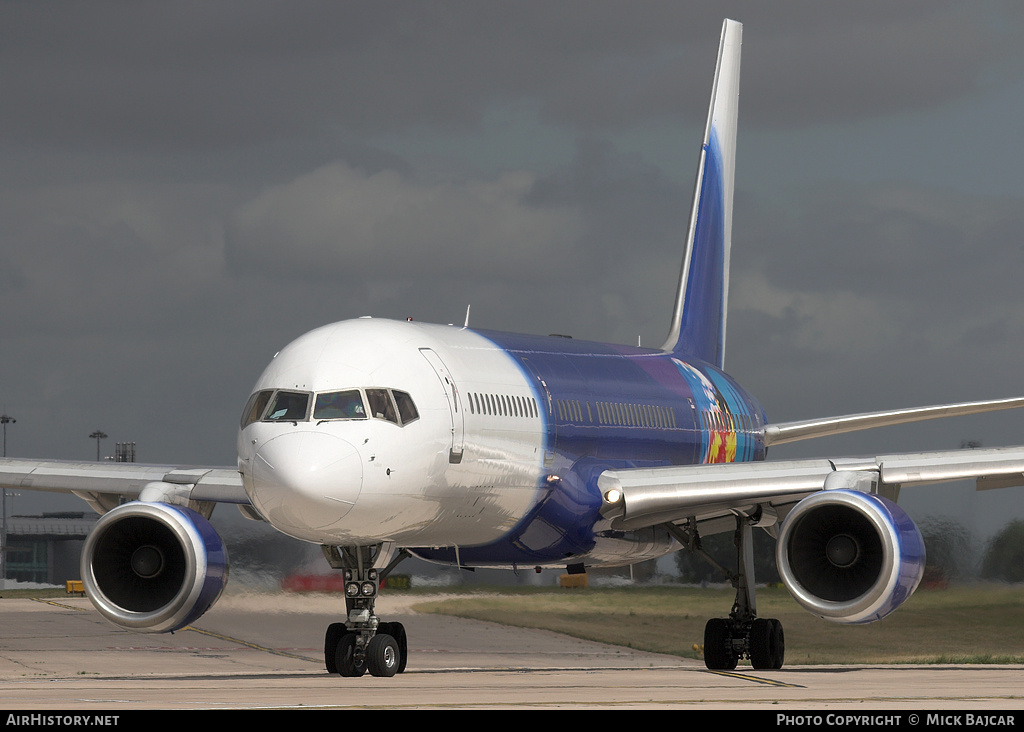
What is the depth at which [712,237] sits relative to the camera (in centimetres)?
3272

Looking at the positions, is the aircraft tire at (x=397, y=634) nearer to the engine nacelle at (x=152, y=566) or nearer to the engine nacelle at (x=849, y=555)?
the engine nacelle at (x=152, y=566)

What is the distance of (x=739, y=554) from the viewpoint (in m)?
24.1

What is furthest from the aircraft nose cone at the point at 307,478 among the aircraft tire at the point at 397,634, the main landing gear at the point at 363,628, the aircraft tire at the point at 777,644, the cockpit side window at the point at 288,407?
the aircraft tire at the point at 777,644

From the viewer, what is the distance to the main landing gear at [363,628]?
62.7 ft

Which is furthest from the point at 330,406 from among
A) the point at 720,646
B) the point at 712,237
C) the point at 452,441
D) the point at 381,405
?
the point at 712,237

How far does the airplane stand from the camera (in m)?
17.5

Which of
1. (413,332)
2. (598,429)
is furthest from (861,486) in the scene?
(413,332)

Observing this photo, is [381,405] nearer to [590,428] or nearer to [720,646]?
[590,428]

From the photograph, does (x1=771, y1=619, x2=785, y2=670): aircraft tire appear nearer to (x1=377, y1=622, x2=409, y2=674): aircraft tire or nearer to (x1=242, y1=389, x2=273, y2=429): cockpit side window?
(x1=377, y1=622, x2=409, y2=674): aircraft tire

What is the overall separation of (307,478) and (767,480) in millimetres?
6635

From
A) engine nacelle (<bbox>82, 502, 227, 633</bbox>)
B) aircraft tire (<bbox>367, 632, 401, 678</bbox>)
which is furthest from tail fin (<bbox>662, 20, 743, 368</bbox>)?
engine nacelle (<bbox>82, 502, 227, 633</bbox>)

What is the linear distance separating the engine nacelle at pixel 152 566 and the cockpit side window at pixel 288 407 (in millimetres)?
2839

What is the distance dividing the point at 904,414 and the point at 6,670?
43.0 ft
